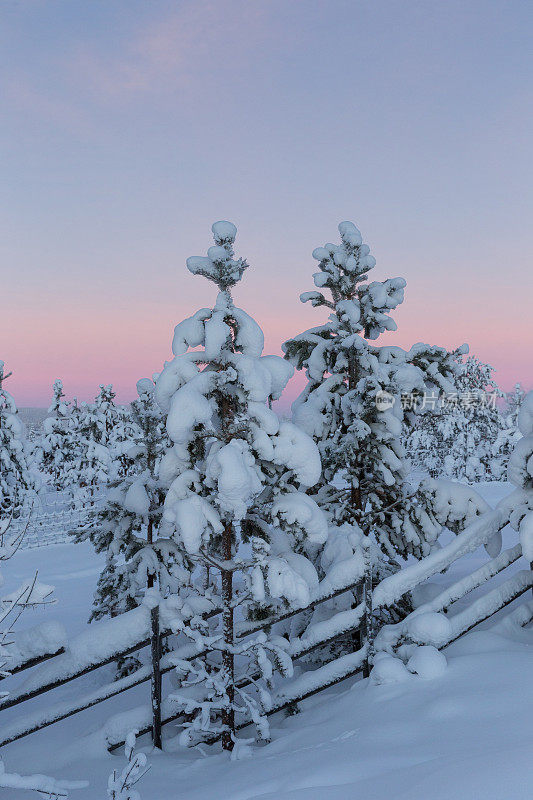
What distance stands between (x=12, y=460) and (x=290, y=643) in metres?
25.0

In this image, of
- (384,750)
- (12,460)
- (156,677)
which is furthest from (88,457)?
(384,750)

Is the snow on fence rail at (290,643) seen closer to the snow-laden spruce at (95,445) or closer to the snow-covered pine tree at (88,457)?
the snow-laden spruce at (95,445)

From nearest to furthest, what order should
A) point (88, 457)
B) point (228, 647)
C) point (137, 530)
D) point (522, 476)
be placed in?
point (228, 647) < point (522, 476) < point (137, 530) < point (88, 457)

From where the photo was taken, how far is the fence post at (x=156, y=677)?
539 cm

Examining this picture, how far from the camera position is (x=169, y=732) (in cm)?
602

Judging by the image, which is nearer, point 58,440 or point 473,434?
point 58,440

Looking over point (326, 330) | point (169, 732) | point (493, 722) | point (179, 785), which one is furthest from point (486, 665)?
point (326, 330)

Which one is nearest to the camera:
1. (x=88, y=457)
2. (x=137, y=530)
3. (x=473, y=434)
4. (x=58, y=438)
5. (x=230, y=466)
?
(x=230, y=466)

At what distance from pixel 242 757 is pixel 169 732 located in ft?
4.56

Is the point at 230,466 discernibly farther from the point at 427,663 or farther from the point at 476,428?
the point at 476,428

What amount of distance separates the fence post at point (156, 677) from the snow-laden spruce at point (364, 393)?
4387mm

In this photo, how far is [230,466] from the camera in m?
5.11

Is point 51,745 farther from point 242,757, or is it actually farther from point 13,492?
point 13,492

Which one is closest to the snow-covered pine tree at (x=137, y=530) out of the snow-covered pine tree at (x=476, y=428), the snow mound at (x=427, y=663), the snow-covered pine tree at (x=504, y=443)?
the snow mound at (x=427, y=663)
